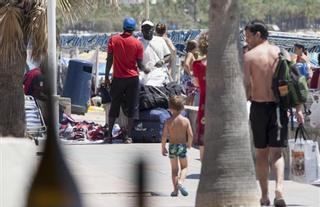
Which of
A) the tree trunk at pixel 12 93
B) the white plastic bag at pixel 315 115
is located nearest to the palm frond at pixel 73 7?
the tree trunk at pixel 12 93

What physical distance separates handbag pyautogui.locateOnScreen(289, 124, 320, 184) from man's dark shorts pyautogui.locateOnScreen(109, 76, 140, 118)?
3795 millimetres

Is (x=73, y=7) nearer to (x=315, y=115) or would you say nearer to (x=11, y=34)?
(x=11, y=34)

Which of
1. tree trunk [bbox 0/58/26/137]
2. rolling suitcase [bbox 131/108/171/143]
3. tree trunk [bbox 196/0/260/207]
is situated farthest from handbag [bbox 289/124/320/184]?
rolling suitcase [bbox 131/108/171/143]

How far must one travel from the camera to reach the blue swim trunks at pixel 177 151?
29.0 ft

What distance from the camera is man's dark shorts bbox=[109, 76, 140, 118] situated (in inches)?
505

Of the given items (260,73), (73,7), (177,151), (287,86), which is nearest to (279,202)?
(287,86)

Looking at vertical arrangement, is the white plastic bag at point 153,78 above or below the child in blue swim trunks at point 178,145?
above

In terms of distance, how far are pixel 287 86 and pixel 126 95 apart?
203 inches

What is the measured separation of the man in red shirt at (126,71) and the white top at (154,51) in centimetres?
54

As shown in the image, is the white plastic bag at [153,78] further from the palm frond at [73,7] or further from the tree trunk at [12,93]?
the tree trunk at [12,93]

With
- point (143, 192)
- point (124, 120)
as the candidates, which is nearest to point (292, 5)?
point (124, 120)

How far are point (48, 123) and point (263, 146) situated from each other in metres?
6.16

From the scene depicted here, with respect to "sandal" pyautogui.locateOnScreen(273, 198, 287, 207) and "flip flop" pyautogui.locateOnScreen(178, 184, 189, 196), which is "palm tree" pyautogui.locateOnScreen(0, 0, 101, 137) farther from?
"sandal" pyautogui.locateOnScreen(273, 198, 287, 207)

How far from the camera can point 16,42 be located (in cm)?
1186
